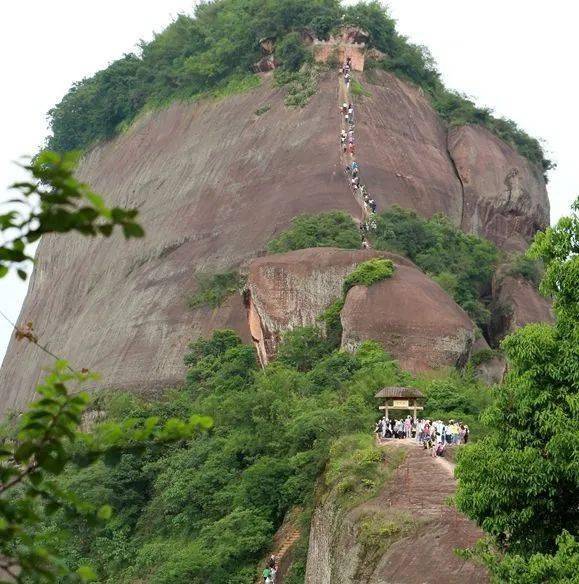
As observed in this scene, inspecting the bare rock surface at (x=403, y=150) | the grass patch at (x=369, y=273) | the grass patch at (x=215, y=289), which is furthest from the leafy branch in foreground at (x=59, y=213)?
the bare rock surface at (x=403, y=150)

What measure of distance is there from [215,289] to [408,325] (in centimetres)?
1086

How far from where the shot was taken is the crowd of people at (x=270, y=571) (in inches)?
889

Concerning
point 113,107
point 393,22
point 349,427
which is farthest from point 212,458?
point 113,107

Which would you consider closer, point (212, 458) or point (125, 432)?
point (125, 432)

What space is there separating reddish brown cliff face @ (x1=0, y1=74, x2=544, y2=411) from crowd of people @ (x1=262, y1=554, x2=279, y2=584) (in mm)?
15890

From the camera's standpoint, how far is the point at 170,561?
25.5 m

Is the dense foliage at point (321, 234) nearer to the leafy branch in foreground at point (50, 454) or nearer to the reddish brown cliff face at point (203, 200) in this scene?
the reddish brown cliff face at point (203, 200)

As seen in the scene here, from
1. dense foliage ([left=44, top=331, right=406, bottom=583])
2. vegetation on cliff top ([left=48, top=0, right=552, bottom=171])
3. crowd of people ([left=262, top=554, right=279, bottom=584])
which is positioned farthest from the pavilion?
vegetation on cliff top ([left=48, top=0, right=552, bottom=171])

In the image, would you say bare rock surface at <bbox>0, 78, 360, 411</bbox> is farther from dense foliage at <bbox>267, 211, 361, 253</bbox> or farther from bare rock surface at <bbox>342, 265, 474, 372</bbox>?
bare rock surface at <bbox>342, 265, 474, 372</bbox>

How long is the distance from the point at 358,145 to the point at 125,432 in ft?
136

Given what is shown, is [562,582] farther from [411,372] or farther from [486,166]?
[486,166]

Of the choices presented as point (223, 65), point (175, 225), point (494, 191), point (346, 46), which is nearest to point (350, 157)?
point (346, 46)

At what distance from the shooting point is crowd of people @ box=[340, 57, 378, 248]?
1607 inches

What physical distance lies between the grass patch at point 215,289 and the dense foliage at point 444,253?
4834mm
